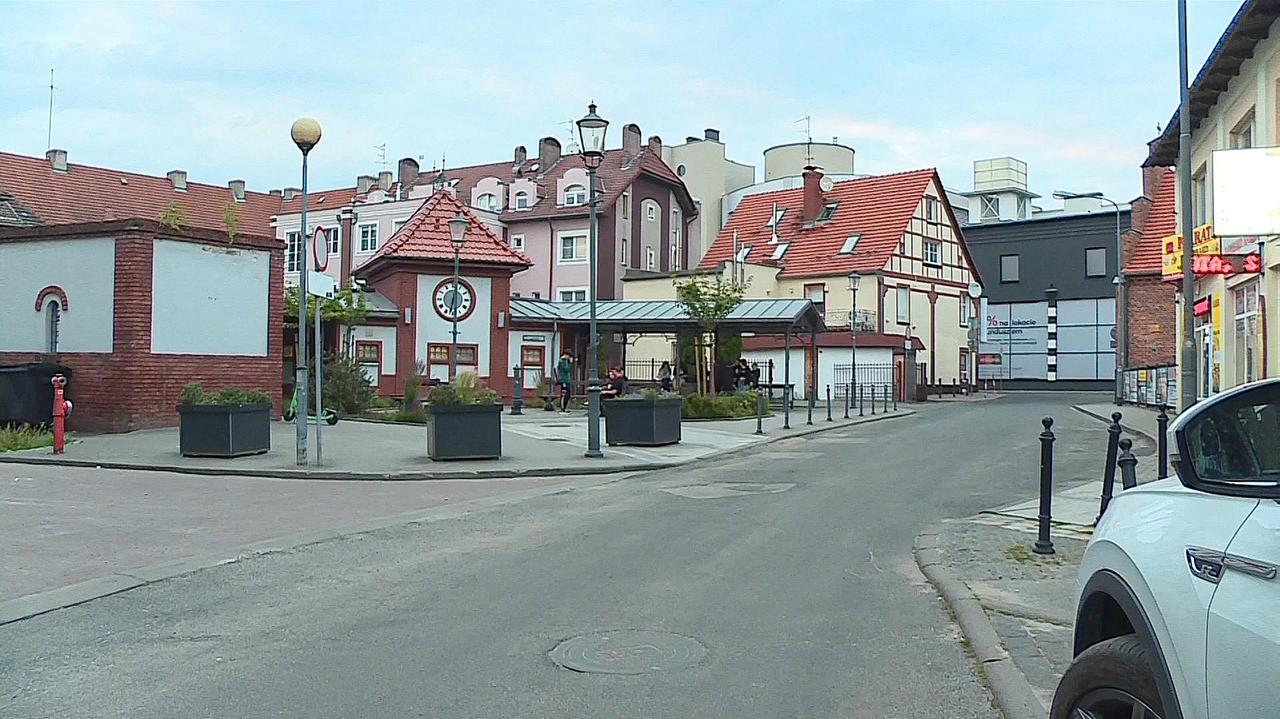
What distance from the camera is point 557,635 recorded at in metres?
6.89

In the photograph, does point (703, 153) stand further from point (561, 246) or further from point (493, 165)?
point (561, 246)

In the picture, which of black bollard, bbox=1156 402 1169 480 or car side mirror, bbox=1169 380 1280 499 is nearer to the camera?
car side mirror, bbox=1169 380 1280 499

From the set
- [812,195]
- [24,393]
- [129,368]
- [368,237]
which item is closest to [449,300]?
[129,368]

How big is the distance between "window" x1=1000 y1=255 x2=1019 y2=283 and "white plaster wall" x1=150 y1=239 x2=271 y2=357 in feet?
174

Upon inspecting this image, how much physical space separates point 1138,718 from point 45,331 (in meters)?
23.6

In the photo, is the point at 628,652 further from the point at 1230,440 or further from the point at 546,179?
the point at 546,179

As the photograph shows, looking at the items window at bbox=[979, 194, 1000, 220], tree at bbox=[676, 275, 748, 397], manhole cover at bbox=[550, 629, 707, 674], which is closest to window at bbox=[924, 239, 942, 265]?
tree at bbox=[676, 275, 748, 397]

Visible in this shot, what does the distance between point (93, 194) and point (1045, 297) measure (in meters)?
50.6

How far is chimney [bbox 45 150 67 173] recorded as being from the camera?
53969 mm

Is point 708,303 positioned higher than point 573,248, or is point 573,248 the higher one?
point 573,248

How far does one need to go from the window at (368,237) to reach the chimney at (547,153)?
1064 centimetres

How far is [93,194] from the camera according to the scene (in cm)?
5378

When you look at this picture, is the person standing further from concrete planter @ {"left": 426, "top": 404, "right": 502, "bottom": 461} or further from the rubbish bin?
concrete planter @ {"left": 426, "top": 404, "right": 502, "bottom": 461}

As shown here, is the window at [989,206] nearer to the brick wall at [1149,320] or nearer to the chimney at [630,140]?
the chimney at [630,140]
